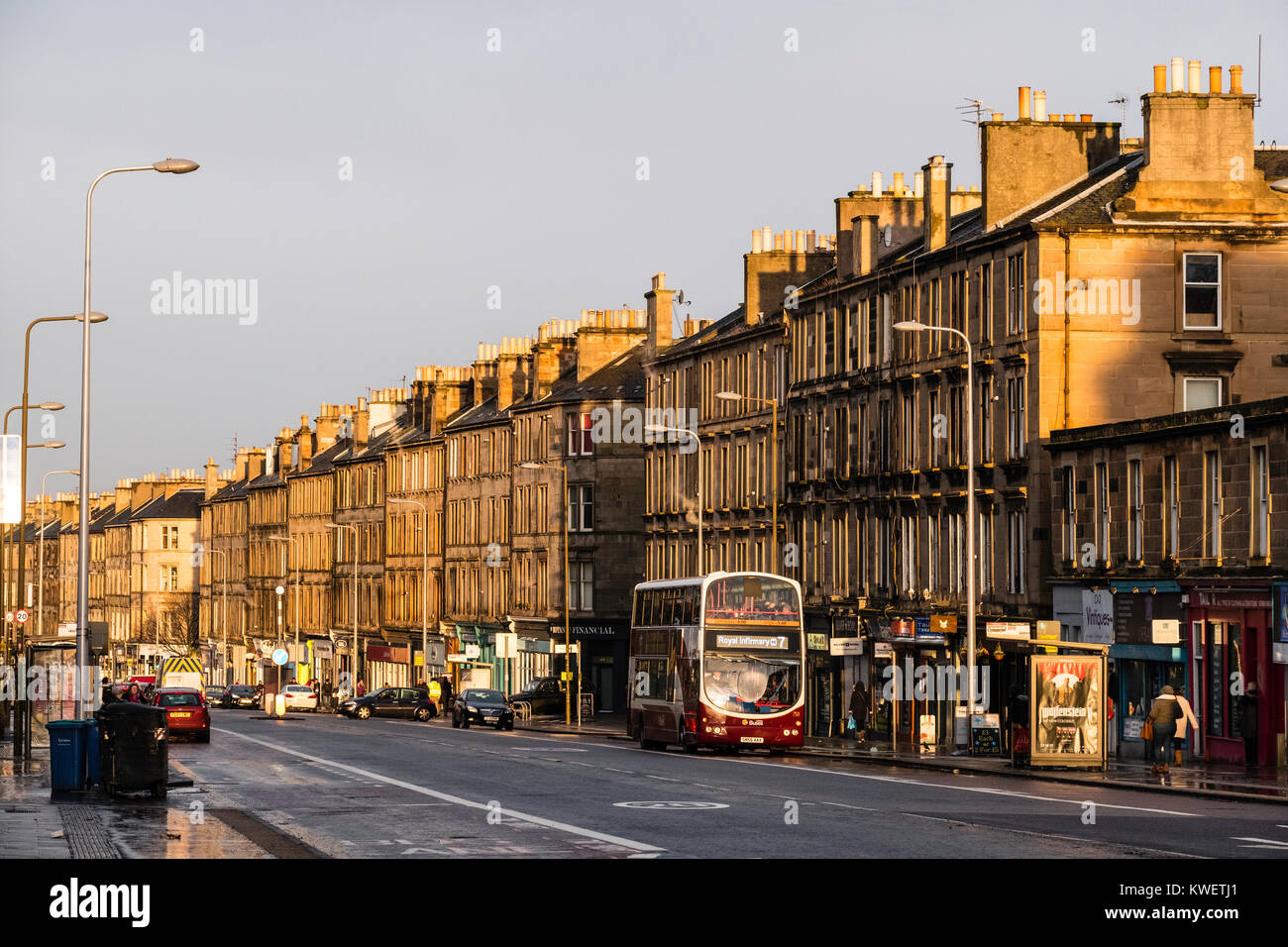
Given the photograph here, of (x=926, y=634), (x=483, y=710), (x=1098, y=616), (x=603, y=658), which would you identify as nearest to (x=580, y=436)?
(x=603, y=658)

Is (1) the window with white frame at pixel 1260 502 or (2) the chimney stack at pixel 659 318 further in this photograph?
(2) the chimney stack at pixel 659 318

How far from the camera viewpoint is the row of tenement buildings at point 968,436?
42812 mm

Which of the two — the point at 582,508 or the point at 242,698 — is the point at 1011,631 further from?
the point at 242,698

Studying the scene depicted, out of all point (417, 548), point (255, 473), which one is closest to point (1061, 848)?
point (417, 548)

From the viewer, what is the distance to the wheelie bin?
97.3ft

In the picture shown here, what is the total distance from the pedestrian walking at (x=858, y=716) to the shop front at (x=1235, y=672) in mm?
16256

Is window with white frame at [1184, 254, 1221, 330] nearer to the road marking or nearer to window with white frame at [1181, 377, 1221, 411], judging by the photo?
window with white frame at [1181, 377, 1221, 411]

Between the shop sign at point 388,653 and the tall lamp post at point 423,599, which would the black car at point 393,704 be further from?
the shop sign at point 388,653

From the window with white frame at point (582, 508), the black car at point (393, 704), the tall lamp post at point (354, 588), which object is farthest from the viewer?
the tall lamp post at point (354, 588)

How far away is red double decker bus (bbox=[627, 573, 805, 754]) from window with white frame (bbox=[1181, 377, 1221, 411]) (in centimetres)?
1151

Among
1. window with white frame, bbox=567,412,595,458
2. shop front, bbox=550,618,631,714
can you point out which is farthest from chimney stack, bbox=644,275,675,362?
shop front, bbox=550,618,631,714

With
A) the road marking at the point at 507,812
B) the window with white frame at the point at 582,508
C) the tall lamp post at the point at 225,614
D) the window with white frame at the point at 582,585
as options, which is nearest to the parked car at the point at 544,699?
the window with white frame at the point at 582,585

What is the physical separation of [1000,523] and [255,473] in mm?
106633

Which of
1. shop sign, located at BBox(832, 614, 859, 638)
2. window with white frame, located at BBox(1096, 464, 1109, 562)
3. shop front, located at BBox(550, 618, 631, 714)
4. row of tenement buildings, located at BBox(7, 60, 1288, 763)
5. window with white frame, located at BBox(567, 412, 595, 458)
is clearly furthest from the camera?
window with white frame, located at BBox(567, 412, 595, 458)
